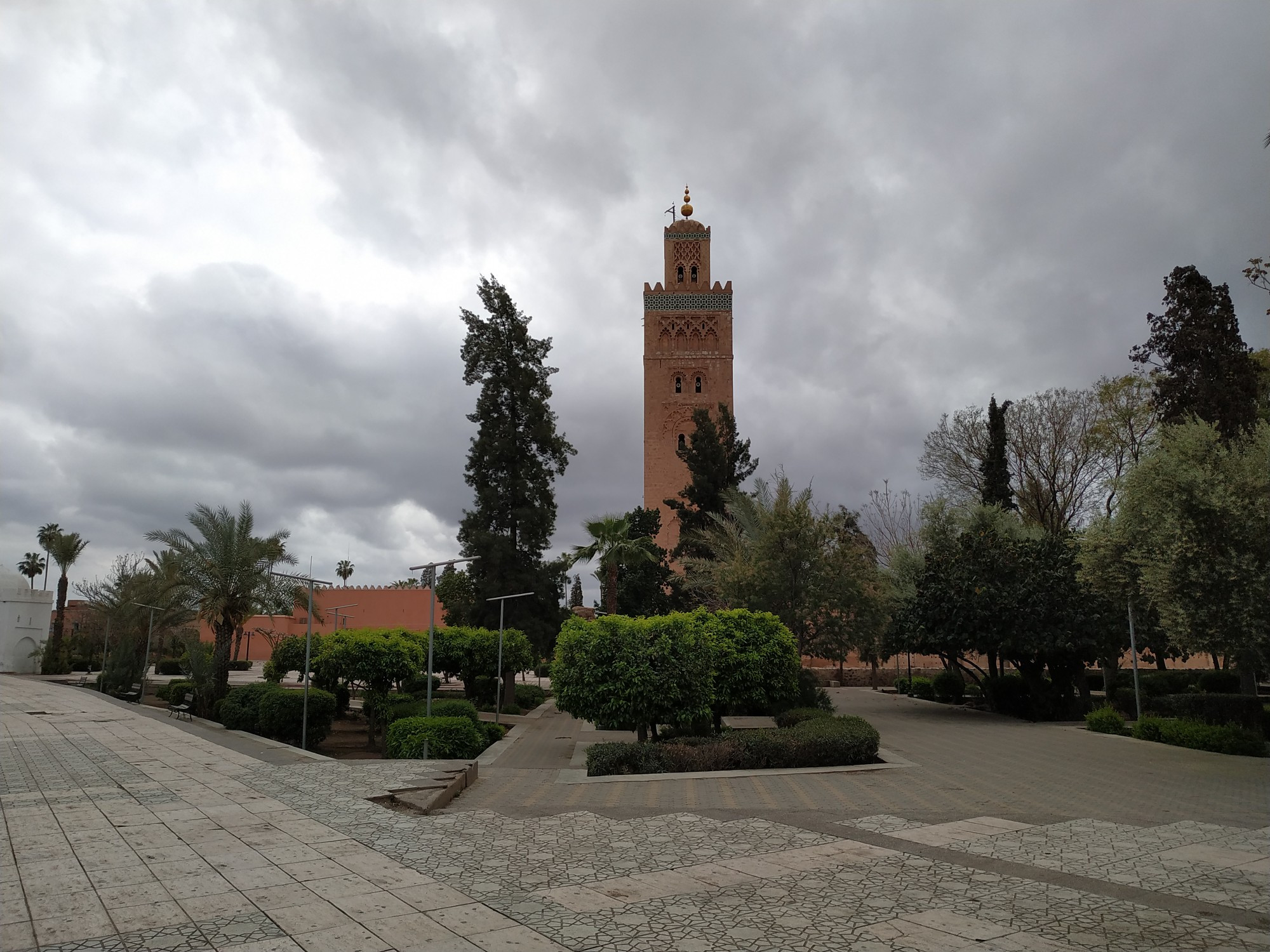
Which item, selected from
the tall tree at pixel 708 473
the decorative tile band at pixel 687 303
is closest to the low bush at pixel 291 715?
the tall tree at pixel 708 473

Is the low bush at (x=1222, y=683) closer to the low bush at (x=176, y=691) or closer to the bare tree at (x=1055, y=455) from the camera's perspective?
the bare tree at (x=1055, y=455)

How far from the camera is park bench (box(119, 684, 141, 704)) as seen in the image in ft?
95.3

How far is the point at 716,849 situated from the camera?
689 cm

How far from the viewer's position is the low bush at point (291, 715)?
17.5m

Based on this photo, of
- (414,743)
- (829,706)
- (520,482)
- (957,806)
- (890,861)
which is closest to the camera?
(890,861)

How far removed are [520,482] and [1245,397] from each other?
2204cm

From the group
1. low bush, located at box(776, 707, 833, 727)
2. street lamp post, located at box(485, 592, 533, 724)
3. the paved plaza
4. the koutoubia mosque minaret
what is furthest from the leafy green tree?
the koutoubia mosque minaret

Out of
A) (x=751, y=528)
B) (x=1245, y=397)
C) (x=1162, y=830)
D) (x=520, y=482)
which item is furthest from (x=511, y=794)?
(x=1245, y=397)

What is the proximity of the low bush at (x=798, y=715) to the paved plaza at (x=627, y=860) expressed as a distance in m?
4.48

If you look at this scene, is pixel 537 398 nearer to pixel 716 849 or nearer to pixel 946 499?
pixel 946 499

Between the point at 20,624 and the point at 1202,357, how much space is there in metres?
56.1

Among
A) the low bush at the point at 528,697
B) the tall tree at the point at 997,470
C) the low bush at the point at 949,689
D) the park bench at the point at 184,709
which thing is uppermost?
the tall tree at the point at 997,470

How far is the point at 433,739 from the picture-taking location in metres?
13.8

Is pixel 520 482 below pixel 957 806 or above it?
above
